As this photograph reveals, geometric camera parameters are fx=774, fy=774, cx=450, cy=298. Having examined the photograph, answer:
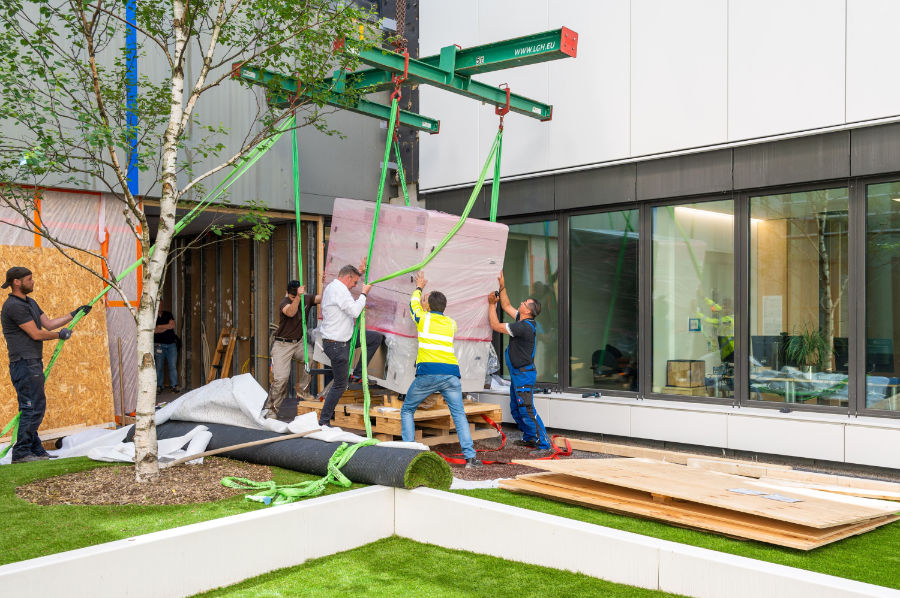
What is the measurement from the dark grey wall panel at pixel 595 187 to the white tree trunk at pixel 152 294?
5.80 meters

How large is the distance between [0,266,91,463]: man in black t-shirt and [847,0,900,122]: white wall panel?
26.6ft

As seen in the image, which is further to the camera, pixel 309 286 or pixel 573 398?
pixel 309 286

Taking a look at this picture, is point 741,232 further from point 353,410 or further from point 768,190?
point 353,410

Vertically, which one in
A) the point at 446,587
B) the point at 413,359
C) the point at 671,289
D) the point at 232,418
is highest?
the point at 671,289

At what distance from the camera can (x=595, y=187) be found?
1028cm

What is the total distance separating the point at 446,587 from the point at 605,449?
455 cm

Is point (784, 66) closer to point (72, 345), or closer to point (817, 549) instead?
point (817, 549)

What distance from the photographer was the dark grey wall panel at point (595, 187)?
998 centimetres

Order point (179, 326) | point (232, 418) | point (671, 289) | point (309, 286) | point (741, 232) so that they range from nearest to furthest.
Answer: point (232, 418) < point (741, 232) < point (671, 289) < point (309, 286) < point (179, 326)

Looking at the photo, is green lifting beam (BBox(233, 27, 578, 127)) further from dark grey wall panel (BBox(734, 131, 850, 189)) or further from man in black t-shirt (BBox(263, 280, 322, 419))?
man in black t-shirt (BBox(263, 280, 322, 419))

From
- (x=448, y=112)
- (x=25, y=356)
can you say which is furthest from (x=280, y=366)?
(x=448, y=112)

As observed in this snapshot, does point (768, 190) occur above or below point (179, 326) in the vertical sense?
above

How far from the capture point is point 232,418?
7770 mm

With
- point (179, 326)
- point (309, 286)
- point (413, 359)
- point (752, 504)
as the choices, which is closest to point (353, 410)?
point (413, 359)
